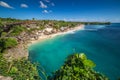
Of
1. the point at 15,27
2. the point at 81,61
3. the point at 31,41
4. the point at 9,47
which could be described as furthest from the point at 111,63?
the point at 15,27

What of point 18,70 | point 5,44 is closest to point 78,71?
point 18,70

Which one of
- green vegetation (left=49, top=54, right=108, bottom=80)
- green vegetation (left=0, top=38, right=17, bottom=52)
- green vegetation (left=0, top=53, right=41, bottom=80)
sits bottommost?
green vegetation (left=0, top=38, right=17, bottom=52)

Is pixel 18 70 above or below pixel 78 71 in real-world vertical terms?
above

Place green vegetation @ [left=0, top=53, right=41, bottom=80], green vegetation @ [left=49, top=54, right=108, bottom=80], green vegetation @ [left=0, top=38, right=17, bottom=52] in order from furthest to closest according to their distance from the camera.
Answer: green vegetation @ [left=0, top=38, right=17, bottom=52], green vegetation @ [left=49, top=54, right=108, bottom=80], green vegetation @ [left=0, top=53, right=41, bottom=80]

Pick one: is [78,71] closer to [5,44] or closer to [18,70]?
[18,70]

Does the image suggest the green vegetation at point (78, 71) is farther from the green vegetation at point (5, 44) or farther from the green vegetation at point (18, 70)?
the green vegetation at point (5, 44)

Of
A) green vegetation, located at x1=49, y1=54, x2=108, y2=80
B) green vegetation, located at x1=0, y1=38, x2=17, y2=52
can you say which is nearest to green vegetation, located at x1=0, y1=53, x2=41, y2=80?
green vegetation, located at x1=49, y1=54, x2=108, y2=80

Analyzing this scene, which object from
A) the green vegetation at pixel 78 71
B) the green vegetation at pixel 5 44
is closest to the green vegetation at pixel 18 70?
the green vegetation at pixel 78 71

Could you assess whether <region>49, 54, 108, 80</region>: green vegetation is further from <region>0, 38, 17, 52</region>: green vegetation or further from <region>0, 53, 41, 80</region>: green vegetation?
<region>0, 38, 17, 52</region>: green vegetation

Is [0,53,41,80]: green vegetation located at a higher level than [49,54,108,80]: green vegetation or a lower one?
higher
